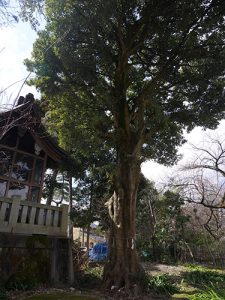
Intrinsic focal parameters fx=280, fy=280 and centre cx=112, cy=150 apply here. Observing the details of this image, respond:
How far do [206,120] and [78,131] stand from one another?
523 cm

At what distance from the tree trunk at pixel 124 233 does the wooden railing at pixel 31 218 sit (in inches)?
73.8

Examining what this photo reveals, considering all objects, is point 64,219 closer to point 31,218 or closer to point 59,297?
point 31,218

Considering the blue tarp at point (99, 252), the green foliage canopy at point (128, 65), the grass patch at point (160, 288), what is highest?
the green foliage canopy at point (128, 65)

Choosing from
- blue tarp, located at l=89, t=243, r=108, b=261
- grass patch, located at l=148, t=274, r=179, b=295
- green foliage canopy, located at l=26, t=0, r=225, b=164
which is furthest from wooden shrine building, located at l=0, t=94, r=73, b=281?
blue tarp, located at l=89, t=243, r=108, b=261

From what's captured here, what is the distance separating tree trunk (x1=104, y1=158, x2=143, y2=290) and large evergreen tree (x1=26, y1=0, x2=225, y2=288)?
3 cm

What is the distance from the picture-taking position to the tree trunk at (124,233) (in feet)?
28.3

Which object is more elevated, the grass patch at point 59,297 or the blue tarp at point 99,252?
the blue tarp at point 99,252

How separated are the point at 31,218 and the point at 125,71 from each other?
598cm

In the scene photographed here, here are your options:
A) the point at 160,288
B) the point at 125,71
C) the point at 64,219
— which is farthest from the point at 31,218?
the point at 125,71

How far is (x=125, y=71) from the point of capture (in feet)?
32.9

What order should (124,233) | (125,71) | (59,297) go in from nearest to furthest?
(59,297) < (124,233) < (125,71)

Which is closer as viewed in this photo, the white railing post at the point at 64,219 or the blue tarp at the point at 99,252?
the white railing post at the point at 64,219

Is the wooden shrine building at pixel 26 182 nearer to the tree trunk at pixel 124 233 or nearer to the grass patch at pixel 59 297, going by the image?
the grass patch at pixel 59 297

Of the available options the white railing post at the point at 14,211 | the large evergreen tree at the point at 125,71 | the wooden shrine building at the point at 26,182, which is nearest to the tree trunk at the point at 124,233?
the large evergreen tree at the point at 125,71
